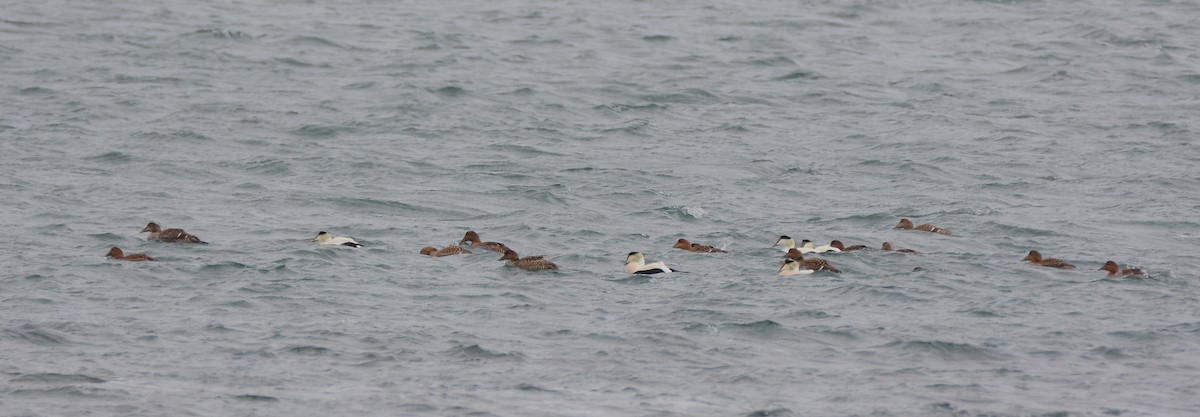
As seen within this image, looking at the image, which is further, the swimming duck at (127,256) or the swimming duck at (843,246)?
the swimming duck at (843,246)

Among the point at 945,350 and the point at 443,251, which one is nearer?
the point at 945,350

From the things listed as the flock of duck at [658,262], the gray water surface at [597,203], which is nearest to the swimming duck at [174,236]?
the flock of duck at [658,262]

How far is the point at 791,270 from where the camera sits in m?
20.8

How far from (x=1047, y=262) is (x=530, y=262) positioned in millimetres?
6776

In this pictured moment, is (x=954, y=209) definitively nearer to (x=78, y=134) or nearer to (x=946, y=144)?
(x=946, y=144)

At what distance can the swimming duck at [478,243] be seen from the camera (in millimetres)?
22592

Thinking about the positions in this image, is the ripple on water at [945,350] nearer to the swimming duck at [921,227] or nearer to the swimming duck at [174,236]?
the swimming duck at [921,227]

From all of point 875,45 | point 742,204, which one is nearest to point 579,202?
point 742,204

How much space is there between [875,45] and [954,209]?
17880 millimetres

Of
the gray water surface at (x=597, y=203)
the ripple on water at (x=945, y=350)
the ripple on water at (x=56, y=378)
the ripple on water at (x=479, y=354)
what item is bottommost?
the gray water surface at (x=597, y=203)

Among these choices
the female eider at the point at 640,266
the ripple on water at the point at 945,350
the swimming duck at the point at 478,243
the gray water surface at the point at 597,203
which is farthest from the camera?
the swimming duck at the point at 478,243

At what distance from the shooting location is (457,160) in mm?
30266

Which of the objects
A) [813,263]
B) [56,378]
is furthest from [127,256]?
[813,263]

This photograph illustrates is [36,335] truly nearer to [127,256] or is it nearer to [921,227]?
[127,256]
